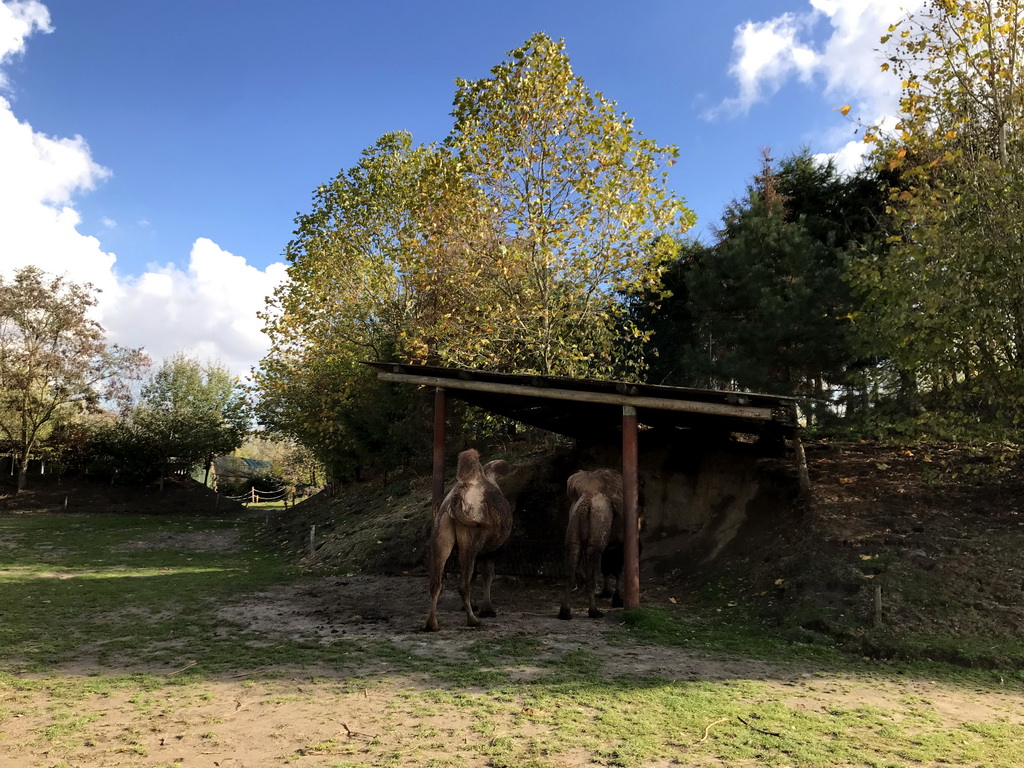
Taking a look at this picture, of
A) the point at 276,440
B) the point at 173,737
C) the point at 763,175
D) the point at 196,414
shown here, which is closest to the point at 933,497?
the point at 173,737

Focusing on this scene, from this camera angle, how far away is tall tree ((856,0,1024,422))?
31.5 ft

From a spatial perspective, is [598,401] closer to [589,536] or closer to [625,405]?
[625,405]

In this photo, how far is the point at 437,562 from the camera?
8195 mm

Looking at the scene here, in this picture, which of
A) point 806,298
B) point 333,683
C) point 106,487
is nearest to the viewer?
point 333,683

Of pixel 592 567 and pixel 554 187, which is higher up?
pixel 554 187

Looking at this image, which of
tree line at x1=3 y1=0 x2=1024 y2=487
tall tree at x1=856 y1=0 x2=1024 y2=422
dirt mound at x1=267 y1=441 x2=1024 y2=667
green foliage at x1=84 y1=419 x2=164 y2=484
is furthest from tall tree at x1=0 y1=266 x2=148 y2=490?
tall tree at x1=856 y1=0 x2=1024 y2=422

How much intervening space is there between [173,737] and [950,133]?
41.9ft

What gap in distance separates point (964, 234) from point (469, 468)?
7772mm

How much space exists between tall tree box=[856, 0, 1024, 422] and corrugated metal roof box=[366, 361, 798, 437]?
2.32 metres

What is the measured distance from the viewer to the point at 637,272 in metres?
14.2

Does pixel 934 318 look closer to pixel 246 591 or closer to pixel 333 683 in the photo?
pixel 333 683

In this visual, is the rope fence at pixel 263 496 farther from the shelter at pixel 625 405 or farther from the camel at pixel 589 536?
the camel at pixel 589 536

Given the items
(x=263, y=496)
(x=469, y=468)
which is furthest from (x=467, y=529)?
(x=263, y=496)

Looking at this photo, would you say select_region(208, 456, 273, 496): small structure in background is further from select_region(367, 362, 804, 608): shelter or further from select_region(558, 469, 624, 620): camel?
select_region(558, 469, 624, 620): camel
